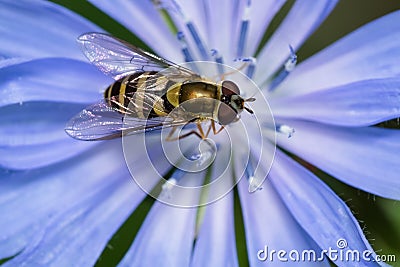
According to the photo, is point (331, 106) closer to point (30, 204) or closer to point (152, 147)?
point (152, 147)

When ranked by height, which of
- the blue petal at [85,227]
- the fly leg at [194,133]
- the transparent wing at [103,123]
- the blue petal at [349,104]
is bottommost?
the blue petal at [85,227]

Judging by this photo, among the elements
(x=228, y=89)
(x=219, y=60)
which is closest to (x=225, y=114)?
(x=228, y=89)

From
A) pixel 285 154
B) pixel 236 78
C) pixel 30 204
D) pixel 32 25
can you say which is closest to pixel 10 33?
pixel 32 25

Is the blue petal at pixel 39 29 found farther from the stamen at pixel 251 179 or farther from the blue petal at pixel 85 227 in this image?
the stamen at pixel 251 179

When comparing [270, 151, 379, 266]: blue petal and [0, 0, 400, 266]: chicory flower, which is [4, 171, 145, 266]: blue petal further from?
[270, 151, 379, 266]: blue petal
